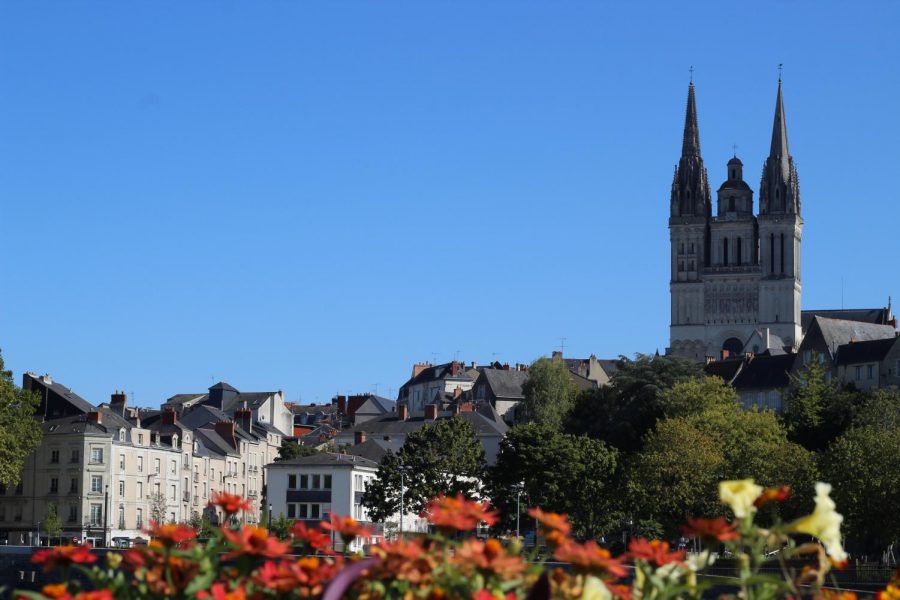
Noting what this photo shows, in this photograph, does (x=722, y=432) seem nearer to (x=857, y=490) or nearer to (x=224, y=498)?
(x=857, y=490)

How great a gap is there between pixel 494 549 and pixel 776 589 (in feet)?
4.43

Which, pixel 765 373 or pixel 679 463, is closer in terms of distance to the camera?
pixel 679 463

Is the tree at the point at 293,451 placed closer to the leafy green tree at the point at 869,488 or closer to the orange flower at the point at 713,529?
the leafy green tree at the point at 869,488

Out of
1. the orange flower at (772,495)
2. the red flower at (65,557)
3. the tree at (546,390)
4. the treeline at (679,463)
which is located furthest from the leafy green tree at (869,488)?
the tree at (546,390)

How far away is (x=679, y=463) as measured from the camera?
94.9 m

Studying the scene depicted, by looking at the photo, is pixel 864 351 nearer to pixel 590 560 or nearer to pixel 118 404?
pixel 118 404

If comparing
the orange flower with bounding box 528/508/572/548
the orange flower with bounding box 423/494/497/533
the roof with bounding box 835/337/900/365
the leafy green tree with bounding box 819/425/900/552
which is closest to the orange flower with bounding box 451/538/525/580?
the orange flower with bounding box 423/494/497/533

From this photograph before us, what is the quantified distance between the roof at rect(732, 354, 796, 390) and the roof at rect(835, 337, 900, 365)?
6.10m

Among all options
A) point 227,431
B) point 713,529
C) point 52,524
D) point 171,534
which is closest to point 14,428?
point 52,524

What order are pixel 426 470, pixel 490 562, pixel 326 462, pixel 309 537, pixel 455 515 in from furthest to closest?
pixel 326 462 < pixel 426 470 < pixel 309 537 < pixel 455 515 < pixel 490 562

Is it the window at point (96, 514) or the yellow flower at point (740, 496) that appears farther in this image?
the window at point (96, 514)

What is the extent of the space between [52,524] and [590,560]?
114 metres

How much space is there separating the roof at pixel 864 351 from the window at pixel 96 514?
199 ft

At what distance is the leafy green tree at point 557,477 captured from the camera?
101188mm
